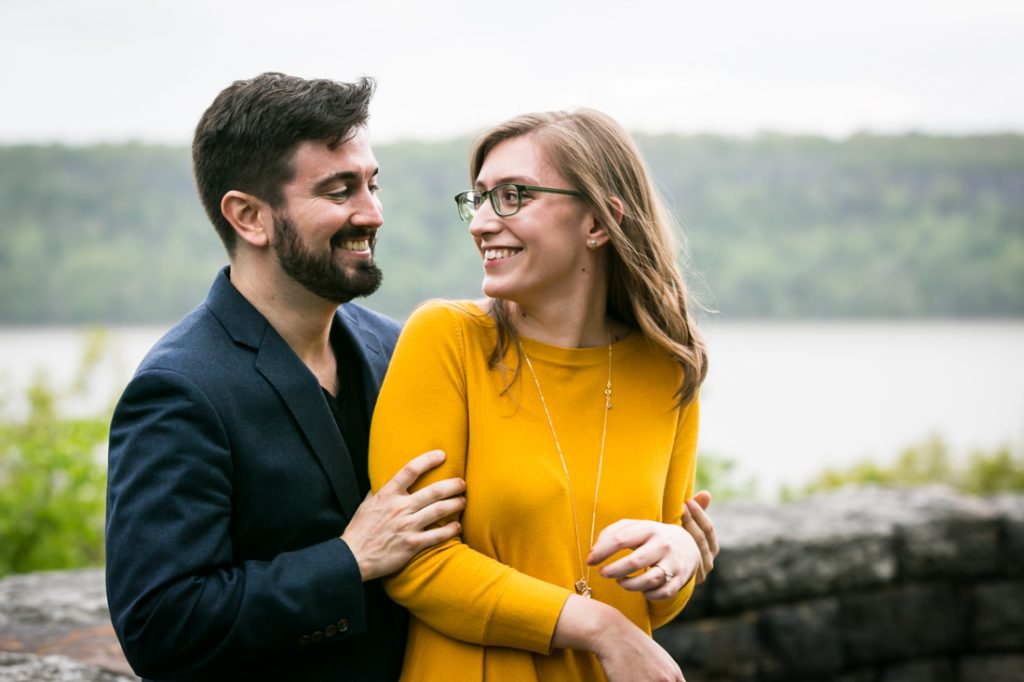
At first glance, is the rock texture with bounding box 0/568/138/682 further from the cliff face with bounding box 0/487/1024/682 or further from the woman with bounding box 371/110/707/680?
the woman with bounding box 371/110/707/680

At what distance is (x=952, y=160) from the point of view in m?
13.3

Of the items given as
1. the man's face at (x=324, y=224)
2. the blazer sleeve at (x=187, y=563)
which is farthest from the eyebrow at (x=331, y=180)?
the blazer sleeve at (x=187, y=563)

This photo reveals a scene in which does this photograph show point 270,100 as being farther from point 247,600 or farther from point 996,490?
point 996,490

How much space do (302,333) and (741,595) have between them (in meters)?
2.17

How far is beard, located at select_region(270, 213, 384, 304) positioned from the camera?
1980mm

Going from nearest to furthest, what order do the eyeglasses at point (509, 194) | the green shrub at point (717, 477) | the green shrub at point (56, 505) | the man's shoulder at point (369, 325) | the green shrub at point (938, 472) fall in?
the eyeglasses at point (509, 194) → the man's shoulder at point (369, 325) → the green shrub at point (56, 505) → the green shrub at point (717, 477) → the green shrub at point (938, 472)

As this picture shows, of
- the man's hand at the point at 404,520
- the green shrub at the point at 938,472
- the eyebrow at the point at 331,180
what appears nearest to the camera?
the man's hand at the point at 404,520

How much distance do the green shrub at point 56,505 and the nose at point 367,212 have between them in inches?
114

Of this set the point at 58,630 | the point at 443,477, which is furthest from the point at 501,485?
the point at 58,630

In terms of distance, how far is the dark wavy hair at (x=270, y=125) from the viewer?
77.5 inches

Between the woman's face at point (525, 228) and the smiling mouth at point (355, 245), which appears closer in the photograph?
the woman's face at point (525, 228)

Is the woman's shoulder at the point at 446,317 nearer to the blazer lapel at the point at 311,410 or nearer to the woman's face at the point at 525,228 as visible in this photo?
the woman's face at the point at 525,228

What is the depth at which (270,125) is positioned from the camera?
196cm

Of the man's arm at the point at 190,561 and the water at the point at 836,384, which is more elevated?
the man's arm at the point at 190,561
